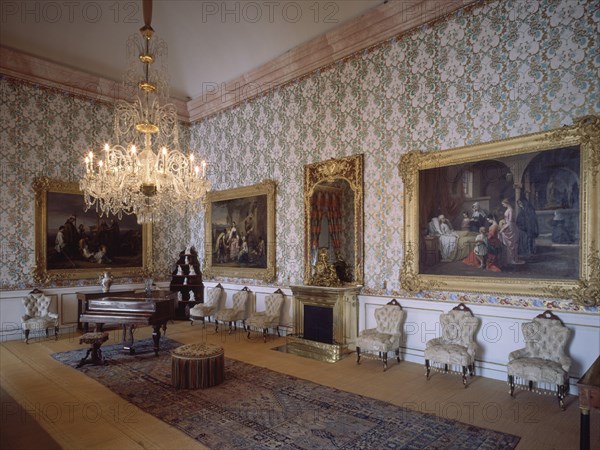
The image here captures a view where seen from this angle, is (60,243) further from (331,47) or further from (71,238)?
(331,47)

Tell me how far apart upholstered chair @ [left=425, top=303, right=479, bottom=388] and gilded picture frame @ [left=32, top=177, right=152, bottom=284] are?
8.48 metres

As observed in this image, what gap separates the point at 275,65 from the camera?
9.88 metres

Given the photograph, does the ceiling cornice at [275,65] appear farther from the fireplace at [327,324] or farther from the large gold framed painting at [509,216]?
the fireplace at [327,324]

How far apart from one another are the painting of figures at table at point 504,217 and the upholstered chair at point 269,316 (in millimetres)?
3652

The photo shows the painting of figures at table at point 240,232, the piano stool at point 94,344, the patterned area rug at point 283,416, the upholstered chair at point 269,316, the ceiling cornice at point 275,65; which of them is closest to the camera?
the patterned area rug at point 283,416

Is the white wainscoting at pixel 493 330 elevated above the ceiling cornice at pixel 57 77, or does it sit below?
below

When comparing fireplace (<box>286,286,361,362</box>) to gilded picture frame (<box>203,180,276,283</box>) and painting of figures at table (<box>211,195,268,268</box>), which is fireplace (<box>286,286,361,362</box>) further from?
painting of figures at table (<box>211,195,268,268</box>)

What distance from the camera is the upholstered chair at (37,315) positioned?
28.8ft

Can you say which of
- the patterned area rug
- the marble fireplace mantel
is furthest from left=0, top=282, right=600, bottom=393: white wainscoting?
the patterned area rug

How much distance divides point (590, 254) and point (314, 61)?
6612mm

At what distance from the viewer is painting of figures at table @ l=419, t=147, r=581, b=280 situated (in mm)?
5750

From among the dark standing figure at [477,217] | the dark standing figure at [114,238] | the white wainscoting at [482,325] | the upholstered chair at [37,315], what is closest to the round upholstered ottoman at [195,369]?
the white wainscoting at [482,325]

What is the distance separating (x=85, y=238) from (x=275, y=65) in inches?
261

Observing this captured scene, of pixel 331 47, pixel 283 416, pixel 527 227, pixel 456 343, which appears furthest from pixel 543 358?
pixel 331 47
